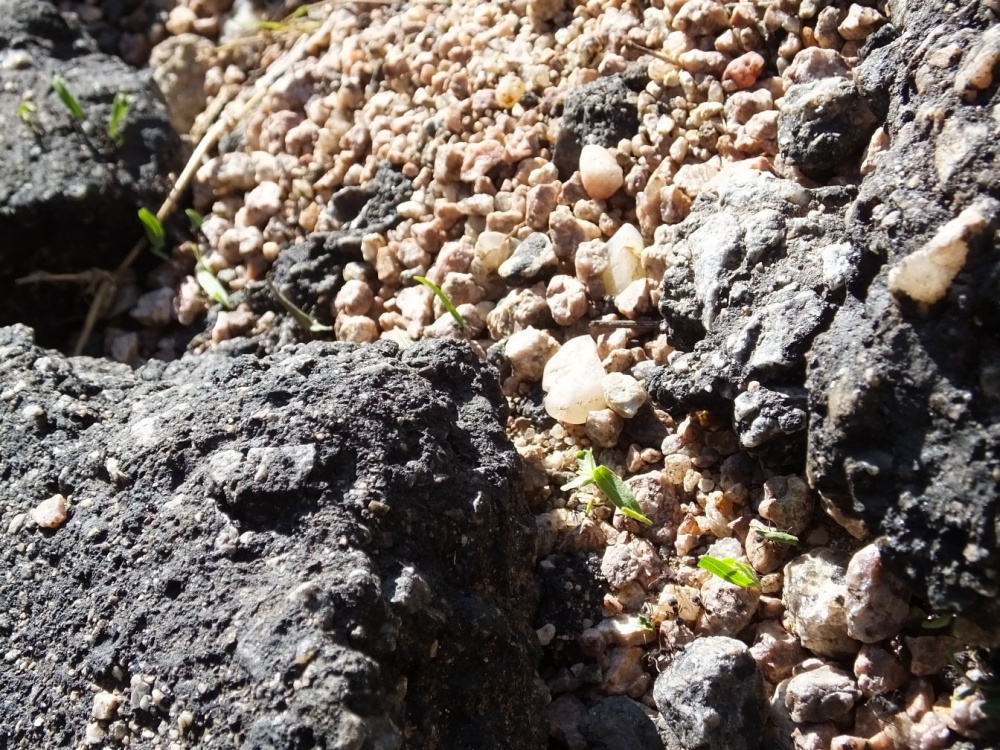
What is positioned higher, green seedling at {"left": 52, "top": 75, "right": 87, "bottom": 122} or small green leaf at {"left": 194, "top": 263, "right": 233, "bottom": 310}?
green seedling at {"left": 52, "top": 75, "right": 87, "bottom": 122}

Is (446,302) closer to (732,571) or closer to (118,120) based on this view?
(732,571)

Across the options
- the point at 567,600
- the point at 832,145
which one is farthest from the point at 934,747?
the point at 832,145

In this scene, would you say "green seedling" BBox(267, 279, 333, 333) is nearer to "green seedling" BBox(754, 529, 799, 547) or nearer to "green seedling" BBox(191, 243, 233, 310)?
"green seedling" BBox(191, 243, 233, 310)

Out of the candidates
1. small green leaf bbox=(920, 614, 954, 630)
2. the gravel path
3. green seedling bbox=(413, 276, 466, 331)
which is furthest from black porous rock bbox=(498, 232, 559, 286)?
small green leaf bbox=(920, 614, 954, 630)

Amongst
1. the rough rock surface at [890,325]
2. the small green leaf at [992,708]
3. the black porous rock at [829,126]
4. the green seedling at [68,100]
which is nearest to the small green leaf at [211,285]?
the green seedling at [68,100]

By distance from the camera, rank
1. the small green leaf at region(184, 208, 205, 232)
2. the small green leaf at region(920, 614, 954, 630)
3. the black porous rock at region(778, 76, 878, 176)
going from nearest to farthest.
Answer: the small green leaf at region(920, 614, 954, 630), the black porous rock at region(778, 76, 878, 176), the small green leaf at region(184, 208, 205, 232)

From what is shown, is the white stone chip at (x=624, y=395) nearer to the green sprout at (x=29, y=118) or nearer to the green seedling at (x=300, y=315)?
the green seedling at (x=300, y=315)
